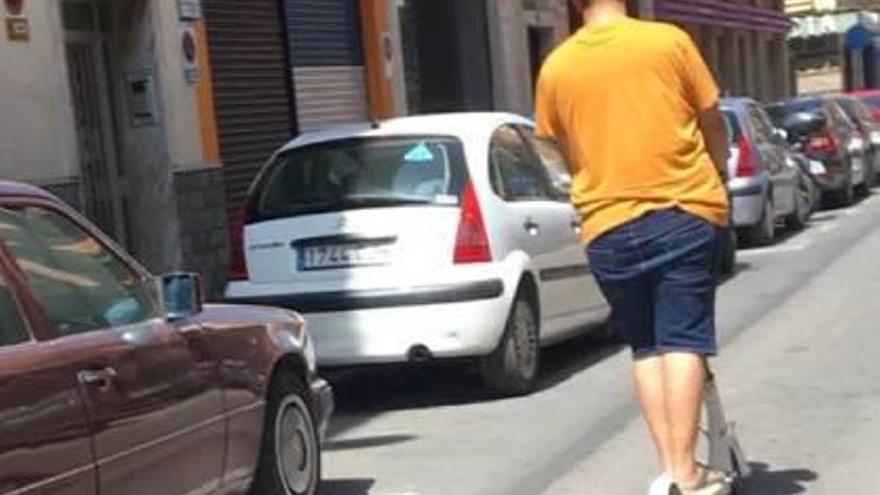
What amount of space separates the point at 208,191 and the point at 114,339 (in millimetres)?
9463

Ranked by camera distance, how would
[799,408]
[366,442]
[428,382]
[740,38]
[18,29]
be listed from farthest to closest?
[740,38] < [18,29] < [428,382] < [366,442] < [799,408]

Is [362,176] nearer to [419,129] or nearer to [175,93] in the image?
[419,129]

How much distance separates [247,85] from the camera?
16.6 metres

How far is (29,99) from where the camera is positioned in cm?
1232

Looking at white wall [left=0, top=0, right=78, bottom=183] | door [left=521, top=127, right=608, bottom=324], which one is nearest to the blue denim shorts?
door [left=521, top=127, right=608, bottom=324]

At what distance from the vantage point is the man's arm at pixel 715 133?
18.9 ft

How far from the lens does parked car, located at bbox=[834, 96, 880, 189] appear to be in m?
25.3

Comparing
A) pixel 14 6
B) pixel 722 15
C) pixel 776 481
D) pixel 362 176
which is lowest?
pixel 776 481

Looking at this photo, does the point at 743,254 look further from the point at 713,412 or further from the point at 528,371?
the point at 713,412

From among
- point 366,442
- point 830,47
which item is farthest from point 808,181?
point 830,47

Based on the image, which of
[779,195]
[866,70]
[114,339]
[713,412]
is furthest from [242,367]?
[866,70]

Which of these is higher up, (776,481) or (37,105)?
(37,105)

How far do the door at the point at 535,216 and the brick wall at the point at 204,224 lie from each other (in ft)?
15.4

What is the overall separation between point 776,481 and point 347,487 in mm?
1858
